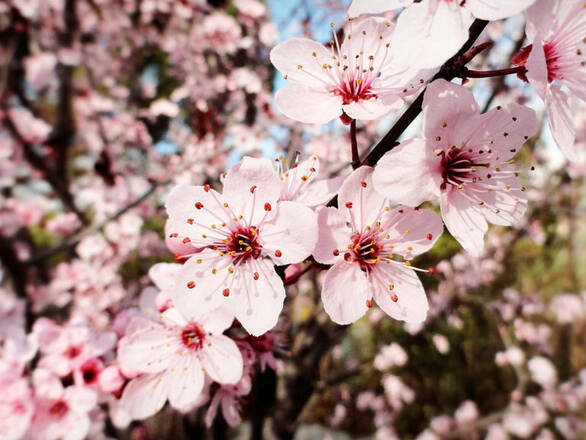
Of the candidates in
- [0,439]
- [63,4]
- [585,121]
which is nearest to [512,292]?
[585,121]

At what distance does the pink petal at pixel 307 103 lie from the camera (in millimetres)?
721

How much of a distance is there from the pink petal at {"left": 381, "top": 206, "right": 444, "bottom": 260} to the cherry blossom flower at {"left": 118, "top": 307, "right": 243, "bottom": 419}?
466 mm

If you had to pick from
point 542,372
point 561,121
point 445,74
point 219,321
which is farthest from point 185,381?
point 542,372

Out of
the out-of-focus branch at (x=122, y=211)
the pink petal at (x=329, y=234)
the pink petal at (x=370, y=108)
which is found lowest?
the out-of-focus branch at (x=122, y=211)

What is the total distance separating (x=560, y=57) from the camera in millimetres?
706

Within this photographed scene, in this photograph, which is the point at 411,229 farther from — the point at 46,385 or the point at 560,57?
the point at 46,385

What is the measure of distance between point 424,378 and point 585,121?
378 cm

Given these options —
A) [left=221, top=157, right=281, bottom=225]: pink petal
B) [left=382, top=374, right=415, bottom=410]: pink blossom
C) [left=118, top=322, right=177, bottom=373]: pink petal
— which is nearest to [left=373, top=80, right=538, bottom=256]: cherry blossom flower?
[left=221, top=157, right=281, bottom=225]: pink petal

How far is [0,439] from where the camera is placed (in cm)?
104

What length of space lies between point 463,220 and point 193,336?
2.33ft

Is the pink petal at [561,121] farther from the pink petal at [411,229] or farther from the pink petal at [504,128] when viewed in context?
the pink petal at [411,229]

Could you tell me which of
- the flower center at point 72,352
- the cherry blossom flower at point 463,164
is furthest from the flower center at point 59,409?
the cherry blossom flower at point 463,164

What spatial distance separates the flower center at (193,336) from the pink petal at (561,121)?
89 centimetres

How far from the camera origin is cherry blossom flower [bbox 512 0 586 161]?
616 millimetres
